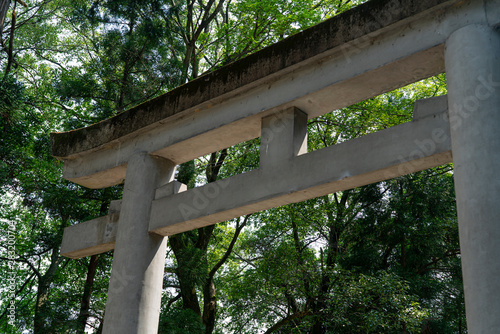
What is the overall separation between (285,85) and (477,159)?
59.2 inches

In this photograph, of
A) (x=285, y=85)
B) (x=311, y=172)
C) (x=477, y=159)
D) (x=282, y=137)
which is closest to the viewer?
(x=477, y=159)

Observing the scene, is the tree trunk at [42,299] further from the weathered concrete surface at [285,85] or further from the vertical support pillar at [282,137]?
the vertical support pillar at [282,137]

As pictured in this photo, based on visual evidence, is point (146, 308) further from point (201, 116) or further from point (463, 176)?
point (463, 176)

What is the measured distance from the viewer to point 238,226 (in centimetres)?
1151

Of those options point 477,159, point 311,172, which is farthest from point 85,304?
point 477,159

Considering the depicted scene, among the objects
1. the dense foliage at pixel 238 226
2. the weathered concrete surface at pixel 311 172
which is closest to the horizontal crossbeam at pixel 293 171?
the weathered concrete surface at pixel 311 172

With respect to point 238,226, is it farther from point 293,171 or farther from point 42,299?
point 293,171

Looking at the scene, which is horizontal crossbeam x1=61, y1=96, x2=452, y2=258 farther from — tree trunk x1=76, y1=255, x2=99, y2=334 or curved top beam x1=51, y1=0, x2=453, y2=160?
tree trunk x1=76, y1=255, x2=99, y2=334

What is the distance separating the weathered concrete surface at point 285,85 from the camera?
300 centimetres

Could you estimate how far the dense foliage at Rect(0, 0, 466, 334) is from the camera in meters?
8.76

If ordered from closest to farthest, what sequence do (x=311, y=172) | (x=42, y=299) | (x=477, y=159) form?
1. (x=477, y=159)
2. (x=311, y=172)
3. (x=42, y=299)

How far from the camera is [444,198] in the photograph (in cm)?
1054

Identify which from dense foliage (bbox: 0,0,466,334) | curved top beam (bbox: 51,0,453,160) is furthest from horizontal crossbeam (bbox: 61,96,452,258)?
dense foliage (bbox: 0,0,466,334)

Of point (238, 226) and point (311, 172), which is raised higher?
point (238, 226)
